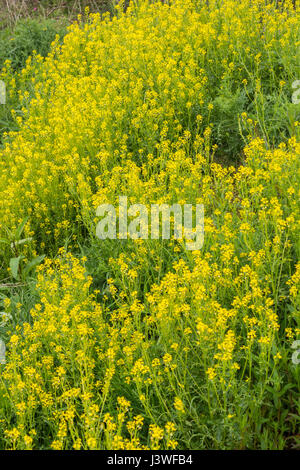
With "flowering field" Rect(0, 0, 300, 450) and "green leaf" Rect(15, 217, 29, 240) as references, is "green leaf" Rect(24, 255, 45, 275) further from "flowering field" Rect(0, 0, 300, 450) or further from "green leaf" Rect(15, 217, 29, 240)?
"green leaf" Rect(15, 217, 29, 240)

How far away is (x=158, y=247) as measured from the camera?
11.3 feet

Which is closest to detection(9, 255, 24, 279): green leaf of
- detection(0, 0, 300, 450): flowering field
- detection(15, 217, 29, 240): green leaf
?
detection(0, 0, 300, 450): flowering field

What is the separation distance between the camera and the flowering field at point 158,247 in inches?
97.0

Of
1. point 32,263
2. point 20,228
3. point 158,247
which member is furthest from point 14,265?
point 158,247

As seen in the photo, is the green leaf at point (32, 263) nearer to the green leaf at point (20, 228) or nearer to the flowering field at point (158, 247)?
the flowering field at point (158, 247)

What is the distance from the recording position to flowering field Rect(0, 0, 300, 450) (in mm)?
2465

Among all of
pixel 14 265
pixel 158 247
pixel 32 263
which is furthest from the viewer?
pixel 32 263

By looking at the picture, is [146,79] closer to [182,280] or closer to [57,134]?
[57,134]

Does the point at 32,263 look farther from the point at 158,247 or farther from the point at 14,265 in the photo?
the point at 158,247

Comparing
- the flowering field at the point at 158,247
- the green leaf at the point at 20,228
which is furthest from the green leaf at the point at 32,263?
the green leaf at the point at 20,228

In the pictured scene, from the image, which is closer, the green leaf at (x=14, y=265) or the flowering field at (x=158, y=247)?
the flowering field at (x=158, y=247)

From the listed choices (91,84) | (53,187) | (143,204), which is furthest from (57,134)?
(143,204)

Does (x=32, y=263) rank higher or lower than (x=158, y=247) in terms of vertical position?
lower

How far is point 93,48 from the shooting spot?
6922 mm
